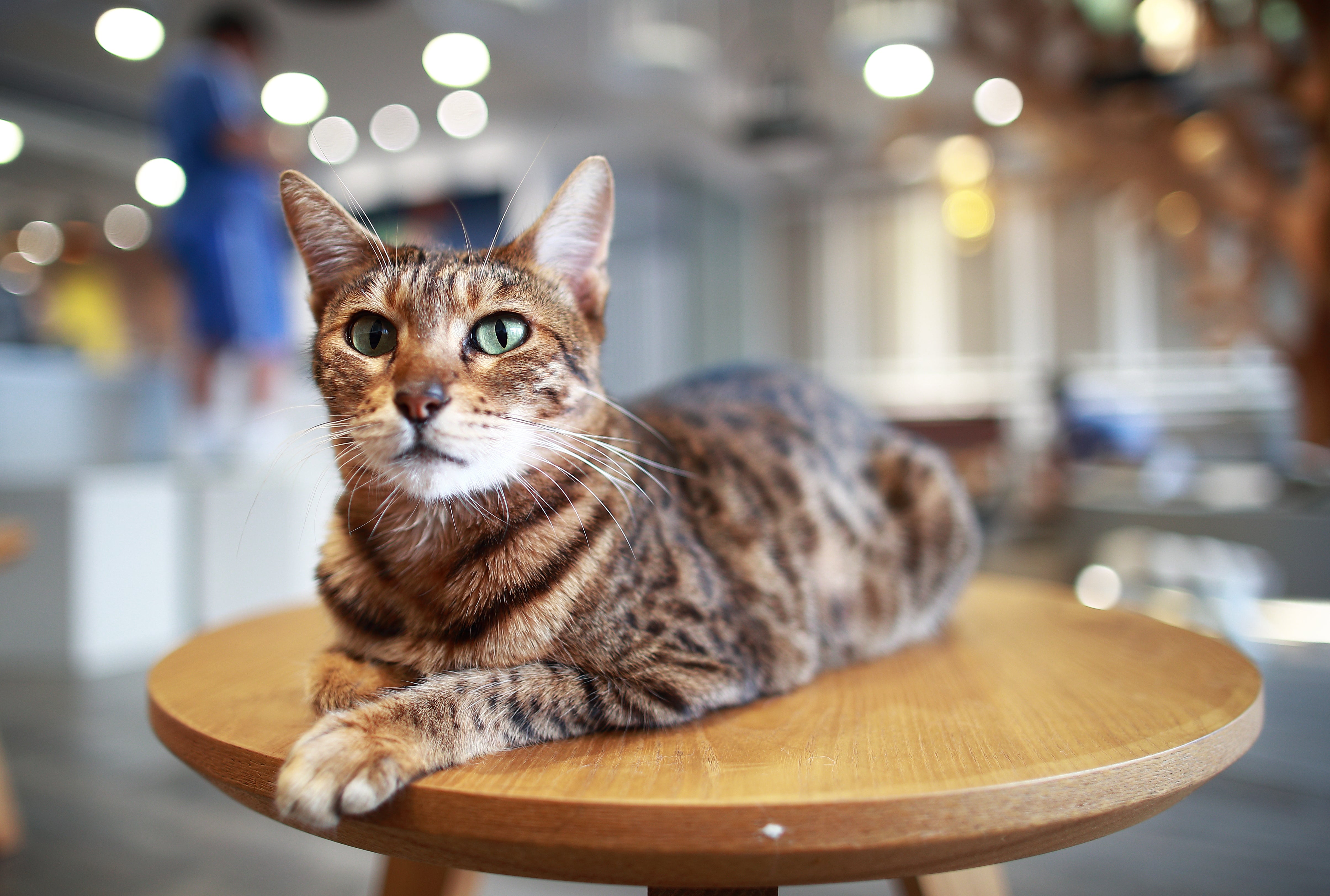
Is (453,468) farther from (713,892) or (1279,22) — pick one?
(1279,22)

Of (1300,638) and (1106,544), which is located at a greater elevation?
(1106,544)

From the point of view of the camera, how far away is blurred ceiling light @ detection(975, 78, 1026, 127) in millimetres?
5070

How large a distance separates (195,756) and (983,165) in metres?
6.21

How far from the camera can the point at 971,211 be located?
6.29 meters

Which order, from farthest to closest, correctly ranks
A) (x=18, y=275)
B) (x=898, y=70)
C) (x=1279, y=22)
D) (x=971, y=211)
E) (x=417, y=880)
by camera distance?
(x=971, y=211)
(x=18, y=275)
(x=898, y=70)
(x=1279, y=22)
(x=417, y=880)

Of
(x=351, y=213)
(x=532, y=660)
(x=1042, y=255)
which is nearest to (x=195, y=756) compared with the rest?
(x=532, y=660)

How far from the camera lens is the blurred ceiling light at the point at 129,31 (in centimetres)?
427

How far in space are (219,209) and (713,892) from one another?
3.15m

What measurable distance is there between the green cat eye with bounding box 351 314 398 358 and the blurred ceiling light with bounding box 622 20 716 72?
15.2 feet

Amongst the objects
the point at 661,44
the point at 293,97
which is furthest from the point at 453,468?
the point at 293,97

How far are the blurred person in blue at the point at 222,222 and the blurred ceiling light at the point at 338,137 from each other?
2.66 meters

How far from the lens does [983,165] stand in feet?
19.2

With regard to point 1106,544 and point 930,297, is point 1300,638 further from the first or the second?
point 930,297

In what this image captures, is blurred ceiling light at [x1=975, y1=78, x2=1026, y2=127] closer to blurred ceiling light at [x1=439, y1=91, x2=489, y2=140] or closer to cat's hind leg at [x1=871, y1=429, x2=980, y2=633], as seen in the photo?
blurred ceiling light at [x1=439, y1=91, x2=489, y2=140]
